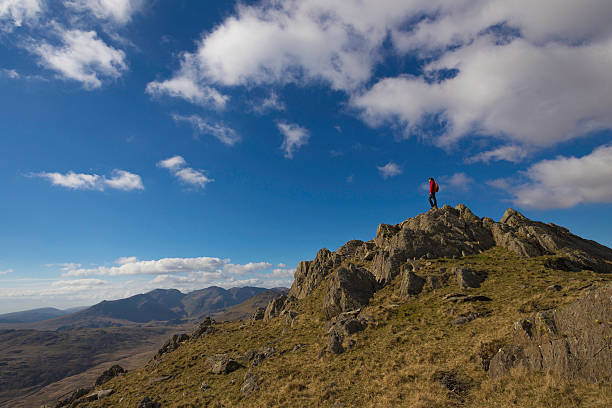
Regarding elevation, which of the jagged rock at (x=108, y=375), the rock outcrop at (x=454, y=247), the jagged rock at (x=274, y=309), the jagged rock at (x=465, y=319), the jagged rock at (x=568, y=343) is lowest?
the jagged rock at (x=108, y=375)

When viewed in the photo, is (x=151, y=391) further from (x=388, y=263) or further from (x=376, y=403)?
(x=388, y=263)

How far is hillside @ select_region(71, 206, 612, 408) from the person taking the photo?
16.1m

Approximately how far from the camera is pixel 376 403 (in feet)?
62.4

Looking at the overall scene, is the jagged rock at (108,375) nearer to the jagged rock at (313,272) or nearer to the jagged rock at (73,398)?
the jagged rock at (73,398)

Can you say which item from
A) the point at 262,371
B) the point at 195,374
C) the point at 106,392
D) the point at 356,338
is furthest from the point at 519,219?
the point at 106,392

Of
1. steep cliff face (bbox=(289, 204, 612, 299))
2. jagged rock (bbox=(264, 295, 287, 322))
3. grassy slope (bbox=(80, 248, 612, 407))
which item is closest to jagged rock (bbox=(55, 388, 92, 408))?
grassy slope (bbox=(80, 248, 612, 407))

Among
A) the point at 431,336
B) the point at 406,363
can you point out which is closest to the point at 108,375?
the point at 406,363

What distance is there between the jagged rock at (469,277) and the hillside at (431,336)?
7.6 inches

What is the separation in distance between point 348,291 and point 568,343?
102 feet

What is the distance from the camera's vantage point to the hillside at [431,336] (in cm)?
1606

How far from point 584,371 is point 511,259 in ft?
111

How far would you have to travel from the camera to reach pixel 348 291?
44938mm

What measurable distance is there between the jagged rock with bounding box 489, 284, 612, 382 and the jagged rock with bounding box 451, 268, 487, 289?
18971mm

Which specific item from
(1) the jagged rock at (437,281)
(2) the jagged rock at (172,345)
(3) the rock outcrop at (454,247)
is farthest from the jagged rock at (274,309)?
(1) the jagged rock at (437,281)
